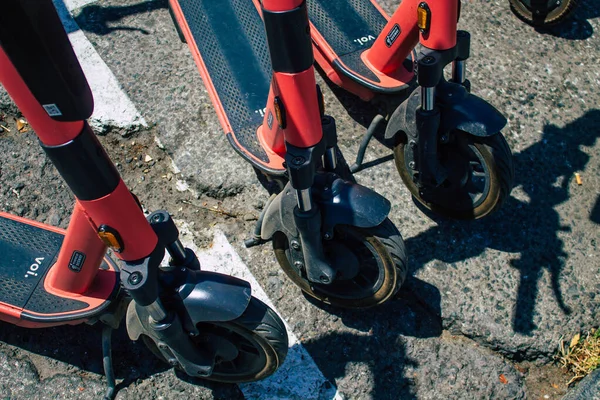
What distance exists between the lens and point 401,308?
3.24 meters

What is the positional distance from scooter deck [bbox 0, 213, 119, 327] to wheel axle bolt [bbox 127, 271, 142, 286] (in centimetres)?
68

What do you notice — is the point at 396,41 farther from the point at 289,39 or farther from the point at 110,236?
the point at 110,236

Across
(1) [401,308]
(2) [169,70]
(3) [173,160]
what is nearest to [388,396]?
(1) [401,308]

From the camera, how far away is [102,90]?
4129 mm

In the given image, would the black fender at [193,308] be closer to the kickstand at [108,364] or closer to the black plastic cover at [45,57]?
the kickstand at [108,364]

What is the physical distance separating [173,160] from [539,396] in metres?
2.27

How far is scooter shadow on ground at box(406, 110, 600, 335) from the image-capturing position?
3264mm

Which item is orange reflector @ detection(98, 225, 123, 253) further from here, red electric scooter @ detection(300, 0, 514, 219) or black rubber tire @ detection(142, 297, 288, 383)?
red electric scooter @ detection(300, 0, 514, 219)

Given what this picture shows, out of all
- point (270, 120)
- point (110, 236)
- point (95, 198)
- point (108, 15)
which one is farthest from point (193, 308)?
point (108, 15)

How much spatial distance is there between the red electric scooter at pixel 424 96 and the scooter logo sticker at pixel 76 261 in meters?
1.56

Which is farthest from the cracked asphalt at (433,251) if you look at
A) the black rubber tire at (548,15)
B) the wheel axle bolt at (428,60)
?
the wheel axle bolt at (428,60)

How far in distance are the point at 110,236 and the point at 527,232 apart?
7.08 ft

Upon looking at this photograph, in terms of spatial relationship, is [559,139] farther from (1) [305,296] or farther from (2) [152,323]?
(2) [152,323]

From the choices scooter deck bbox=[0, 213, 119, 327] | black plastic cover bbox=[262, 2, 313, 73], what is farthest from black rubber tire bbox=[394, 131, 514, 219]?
scooter deck bbox=[0, 213, 119, 327]
